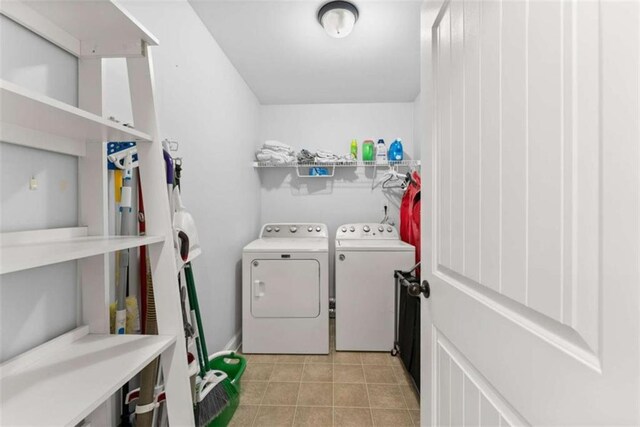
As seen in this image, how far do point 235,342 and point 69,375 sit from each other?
5.98ft

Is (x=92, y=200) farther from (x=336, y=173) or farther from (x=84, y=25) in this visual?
(x=336, y=173)

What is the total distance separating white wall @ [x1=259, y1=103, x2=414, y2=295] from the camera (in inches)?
128

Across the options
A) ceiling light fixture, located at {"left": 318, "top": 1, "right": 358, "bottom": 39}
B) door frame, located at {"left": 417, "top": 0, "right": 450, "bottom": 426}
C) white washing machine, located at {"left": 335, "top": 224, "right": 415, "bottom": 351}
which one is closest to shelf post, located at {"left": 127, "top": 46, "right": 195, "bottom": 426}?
door frame, located at {"left": 417, "top": 0, "right": 450, "bottom": 426}

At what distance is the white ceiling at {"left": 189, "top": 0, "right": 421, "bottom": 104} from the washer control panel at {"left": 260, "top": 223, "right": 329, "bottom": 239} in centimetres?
142

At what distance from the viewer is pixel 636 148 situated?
13.5 inches

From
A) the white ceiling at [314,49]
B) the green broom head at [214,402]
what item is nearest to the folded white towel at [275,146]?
the white ceiling at [314,49]

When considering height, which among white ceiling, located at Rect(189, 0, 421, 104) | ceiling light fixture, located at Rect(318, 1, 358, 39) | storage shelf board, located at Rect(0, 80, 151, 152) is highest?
white ceiling, located at Rect(189, 0, 421, 104)

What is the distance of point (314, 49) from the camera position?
2.20 meters

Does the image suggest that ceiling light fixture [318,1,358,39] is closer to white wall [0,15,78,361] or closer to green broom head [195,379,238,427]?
white wall [0,15,78,361]

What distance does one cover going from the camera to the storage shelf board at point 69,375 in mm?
604

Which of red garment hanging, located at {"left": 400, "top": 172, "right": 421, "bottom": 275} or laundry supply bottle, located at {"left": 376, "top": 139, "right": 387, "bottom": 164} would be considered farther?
laundry supply bottle, located at {"left": 376, "top": 139, "right": 387, "bottom": 164}

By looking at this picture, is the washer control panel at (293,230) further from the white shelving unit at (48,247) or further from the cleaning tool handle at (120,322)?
the white shelving unit at (48,247)

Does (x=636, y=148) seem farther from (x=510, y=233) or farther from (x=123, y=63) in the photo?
(x=123, y=63)

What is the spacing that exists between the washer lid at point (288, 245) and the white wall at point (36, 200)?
151 centimetres
